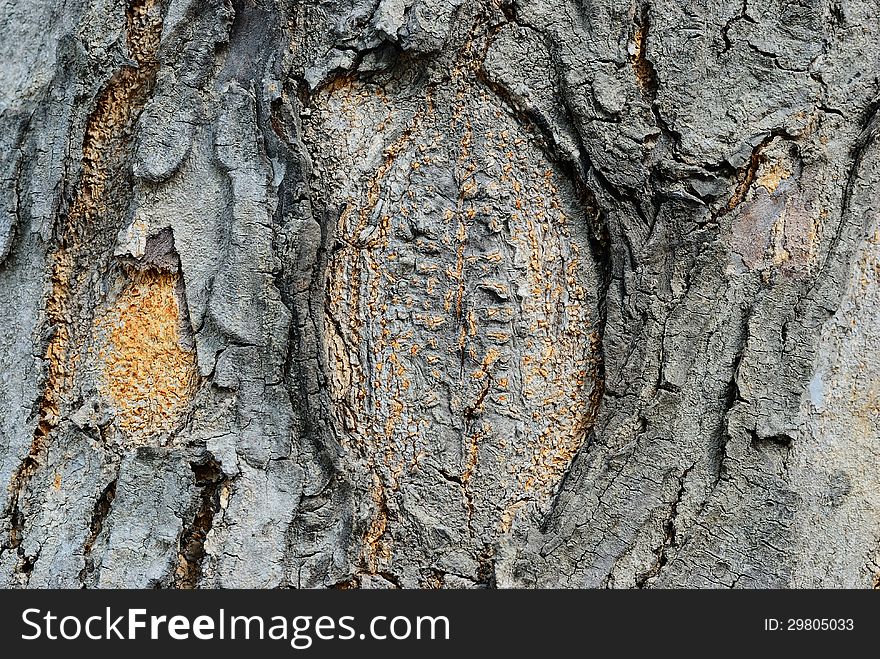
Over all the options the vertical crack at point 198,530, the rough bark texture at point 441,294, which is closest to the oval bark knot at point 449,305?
the rough bark texture at point 441,294

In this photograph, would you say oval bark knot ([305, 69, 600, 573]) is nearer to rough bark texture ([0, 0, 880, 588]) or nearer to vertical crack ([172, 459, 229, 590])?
rough bark texture ([0, 0, 880, 588])

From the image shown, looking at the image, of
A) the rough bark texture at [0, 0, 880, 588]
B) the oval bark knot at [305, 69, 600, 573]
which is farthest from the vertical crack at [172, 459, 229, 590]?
the oval bark knot at [305, 69, 600, 573]

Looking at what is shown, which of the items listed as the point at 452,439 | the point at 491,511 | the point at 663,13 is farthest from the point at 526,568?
the point at 663,13

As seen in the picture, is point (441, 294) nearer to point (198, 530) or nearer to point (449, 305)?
point (449, 305)

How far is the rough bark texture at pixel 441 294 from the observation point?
0.82 metres

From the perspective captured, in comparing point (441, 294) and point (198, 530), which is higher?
point (441, 294)

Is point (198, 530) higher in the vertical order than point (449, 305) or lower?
lower

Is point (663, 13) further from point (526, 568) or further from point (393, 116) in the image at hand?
point (526, 568)

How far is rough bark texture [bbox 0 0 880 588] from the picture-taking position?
2.68ft

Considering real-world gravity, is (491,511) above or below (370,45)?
below

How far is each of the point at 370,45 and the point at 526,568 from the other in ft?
2.15

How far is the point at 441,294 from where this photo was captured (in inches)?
33.3

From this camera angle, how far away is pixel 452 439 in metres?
0.85

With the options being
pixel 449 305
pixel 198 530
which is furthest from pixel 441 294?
pixel 198 530
